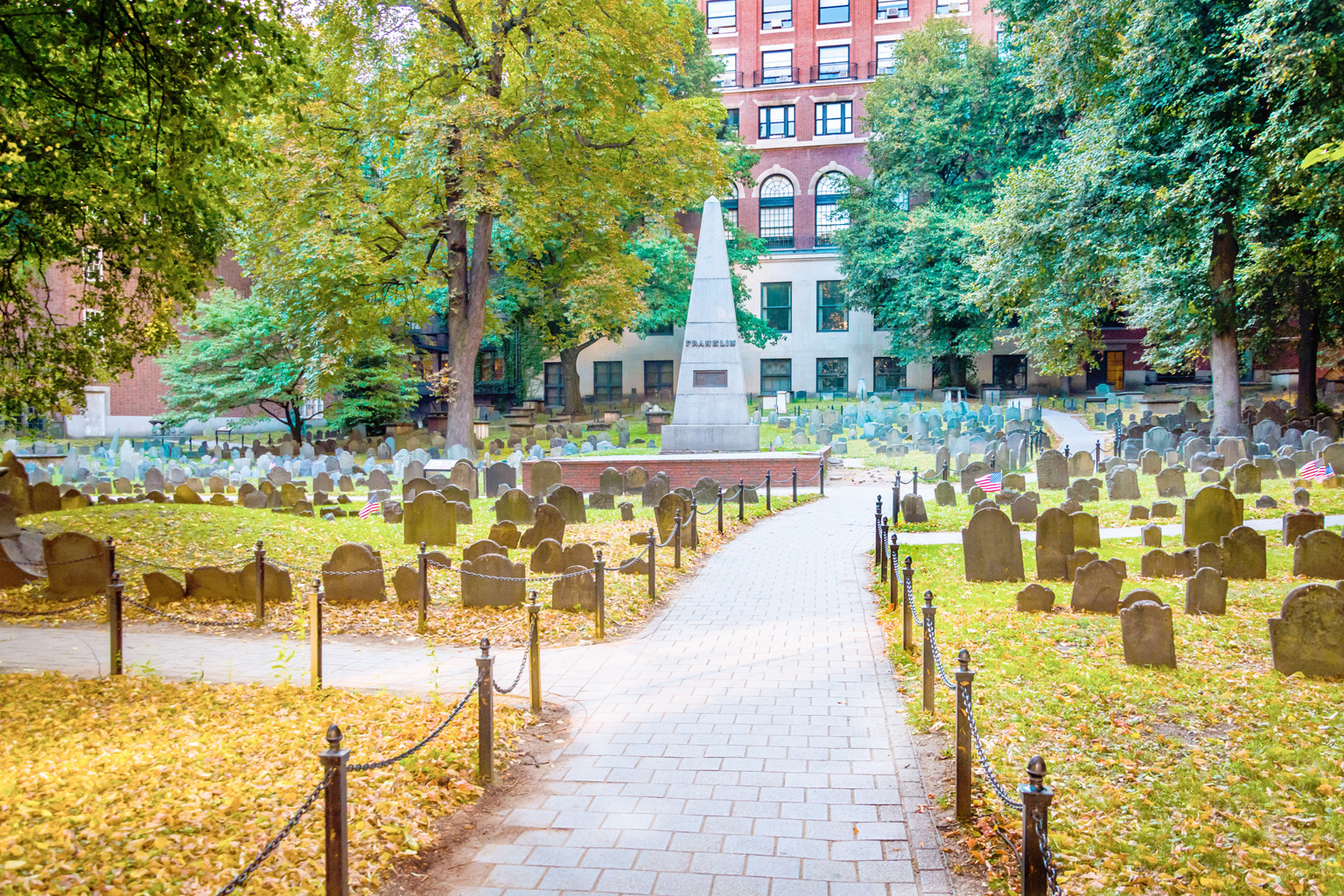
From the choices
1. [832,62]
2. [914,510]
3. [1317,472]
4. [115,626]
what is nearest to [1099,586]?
[914,510]

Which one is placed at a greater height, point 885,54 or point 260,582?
point 885,54

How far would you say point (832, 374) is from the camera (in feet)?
161

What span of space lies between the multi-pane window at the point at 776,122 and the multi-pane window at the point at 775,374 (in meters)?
11.9

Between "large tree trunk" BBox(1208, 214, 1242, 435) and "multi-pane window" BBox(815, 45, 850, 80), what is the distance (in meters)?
30.6

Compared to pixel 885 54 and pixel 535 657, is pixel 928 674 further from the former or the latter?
pixel 885 54

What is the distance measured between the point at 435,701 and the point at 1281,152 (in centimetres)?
1770

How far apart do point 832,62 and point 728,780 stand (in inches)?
1946

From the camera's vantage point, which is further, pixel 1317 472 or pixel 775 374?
pixel 775 374

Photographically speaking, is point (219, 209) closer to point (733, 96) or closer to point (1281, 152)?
point (1281, 152)

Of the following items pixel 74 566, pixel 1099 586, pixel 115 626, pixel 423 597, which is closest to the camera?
pixel 115 626

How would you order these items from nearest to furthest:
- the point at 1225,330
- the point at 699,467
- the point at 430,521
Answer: the point at 430,521 < the point at 699,467 < the point at 1225,330

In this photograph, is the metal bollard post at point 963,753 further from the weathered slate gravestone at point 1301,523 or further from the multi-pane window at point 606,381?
the multi-pane window at point 606,381

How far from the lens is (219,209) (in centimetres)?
1263

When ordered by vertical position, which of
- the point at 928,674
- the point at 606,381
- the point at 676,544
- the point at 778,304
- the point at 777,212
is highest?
the point at 777,212
